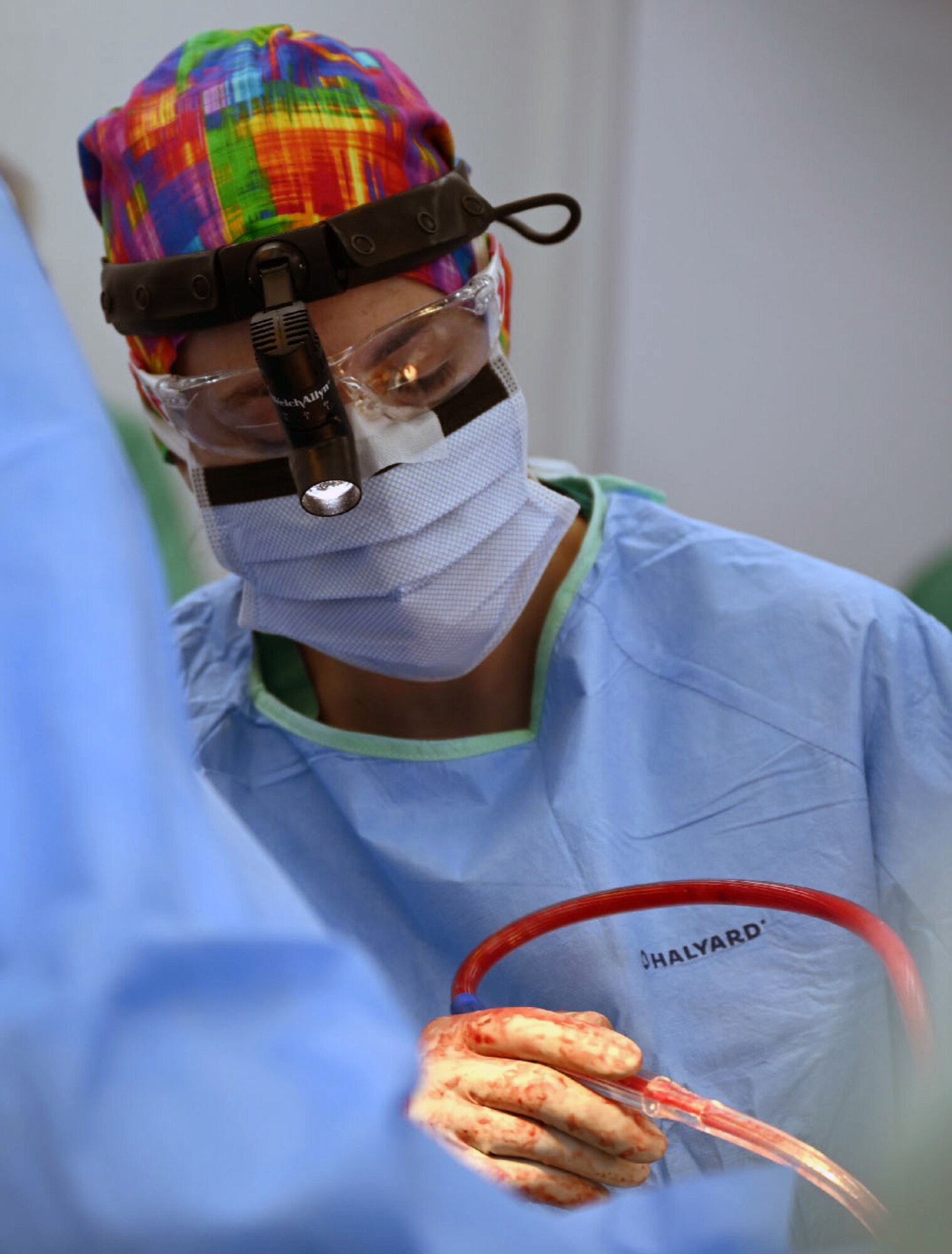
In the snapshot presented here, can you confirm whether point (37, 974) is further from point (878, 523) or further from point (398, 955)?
point (878, 523)

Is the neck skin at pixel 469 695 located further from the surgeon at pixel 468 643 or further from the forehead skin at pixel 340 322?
the forehead skin at pixel 340 322

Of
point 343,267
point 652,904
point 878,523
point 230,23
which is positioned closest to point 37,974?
point 652,904

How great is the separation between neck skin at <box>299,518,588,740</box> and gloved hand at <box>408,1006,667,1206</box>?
0.46 metres

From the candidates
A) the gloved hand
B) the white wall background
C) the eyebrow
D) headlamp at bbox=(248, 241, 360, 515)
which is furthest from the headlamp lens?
the white wall background

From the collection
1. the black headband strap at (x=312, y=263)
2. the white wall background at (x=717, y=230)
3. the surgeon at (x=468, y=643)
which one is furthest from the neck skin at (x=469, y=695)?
the white wall background at (x=717, y=230)

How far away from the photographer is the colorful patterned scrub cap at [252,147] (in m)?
0.94

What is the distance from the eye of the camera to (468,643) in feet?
3.43

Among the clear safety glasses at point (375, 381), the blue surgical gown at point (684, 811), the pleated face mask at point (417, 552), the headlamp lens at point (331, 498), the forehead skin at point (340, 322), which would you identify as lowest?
the blue surgical gown at point (684, 811)

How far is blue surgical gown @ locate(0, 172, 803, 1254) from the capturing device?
32 cm

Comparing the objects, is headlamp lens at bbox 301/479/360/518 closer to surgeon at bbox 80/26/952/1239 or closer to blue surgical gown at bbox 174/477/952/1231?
surgeon at bbox 80/26/952/1239

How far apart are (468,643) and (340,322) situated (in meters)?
0.30

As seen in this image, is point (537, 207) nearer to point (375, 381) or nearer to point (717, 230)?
point (375, 381)

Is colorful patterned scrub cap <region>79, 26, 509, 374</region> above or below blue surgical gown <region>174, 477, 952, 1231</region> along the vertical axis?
above

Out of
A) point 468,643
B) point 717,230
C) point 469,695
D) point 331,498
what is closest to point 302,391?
point 331,498
